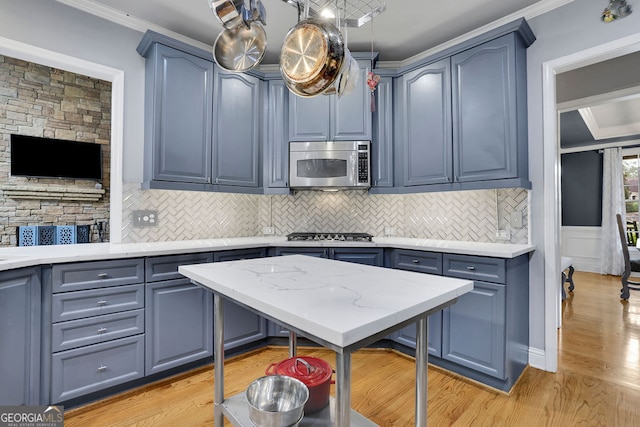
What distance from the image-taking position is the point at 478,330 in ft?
6.99

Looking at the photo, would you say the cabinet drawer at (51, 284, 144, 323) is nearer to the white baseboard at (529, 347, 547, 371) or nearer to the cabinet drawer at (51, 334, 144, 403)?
the cabinet drawer at (51, 334, 144, 403)

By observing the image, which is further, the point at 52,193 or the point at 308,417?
the point at 52,193

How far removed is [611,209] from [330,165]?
567 cm

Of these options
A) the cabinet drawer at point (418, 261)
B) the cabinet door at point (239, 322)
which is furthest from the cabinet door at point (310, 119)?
Result: the cabinet drawer at point (418, 261)

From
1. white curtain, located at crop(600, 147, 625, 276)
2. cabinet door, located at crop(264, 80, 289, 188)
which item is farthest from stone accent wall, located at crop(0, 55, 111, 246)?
white curtain, located at crop(600, 147, 625, 276)

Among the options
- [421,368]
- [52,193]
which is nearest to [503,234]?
[421,368]

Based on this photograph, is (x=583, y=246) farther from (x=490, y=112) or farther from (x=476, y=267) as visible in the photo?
(x=476, y=267)

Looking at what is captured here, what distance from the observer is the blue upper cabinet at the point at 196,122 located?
7.97 feet

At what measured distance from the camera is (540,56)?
2408 mm

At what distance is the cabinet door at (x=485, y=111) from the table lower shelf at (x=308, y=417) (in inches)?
74.6

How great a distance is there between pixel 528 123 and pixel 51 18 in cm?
358

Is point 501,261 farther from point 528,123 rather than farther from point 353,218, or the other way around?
point 353,218

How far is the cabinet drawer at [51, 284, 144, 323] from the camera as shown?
5.86 ft

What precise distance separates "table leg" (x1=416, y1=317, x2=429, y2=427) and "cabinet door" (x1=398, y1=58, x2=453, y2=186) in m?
1.78
